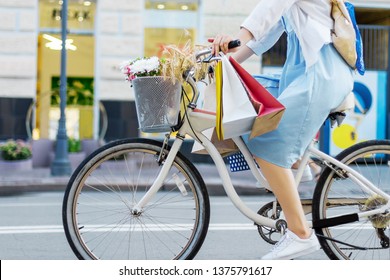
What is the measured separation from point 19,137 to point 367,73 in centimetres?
730

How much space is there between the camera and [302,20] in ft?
12.2

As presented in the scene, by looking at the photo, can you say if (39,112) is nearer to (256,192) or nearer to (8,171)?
(8,171)

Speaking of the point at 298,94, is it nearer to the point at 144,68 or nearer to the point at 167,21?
the point at 144,68

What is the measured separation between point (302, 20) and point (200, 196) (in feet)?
3.46

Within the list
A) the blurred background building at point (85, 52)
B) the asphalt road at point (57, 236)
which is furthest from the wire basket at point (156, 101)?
the blurred background building at point (85, 52)

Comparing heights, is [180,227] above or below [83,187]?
below

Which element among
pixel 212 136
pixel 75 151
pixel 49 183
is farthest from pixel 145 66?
pixel 75 151

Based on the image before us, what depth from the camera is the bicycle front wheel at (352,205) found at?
398 centimetres

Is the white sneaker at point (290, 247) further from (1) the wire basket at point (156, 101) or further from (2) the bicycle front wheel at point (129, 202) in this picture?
(1) the wire basket at point (156, 101)

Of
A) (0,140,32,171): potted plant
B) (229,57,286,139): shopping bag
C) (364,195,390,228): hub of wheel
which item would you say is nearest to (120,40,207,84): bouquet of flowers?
(229,57,286,139): shopping bag

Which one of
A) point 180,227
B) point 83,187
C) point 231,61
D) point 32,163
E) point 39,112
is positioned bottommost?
point 32,163

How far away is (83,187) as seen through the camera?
3854 mm
